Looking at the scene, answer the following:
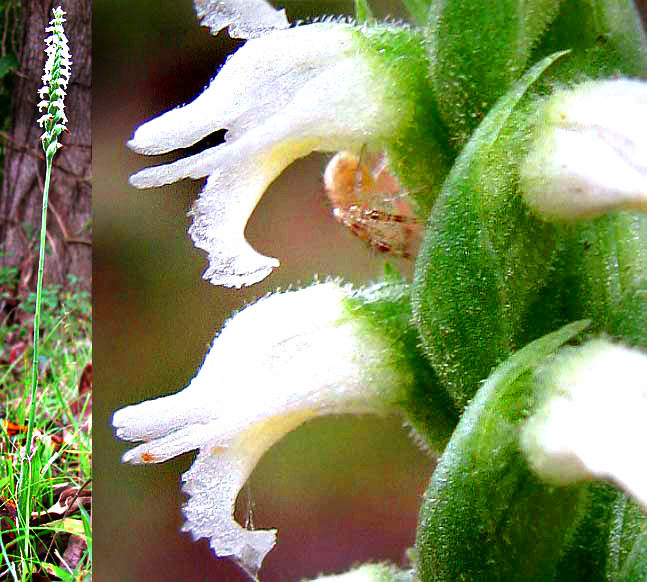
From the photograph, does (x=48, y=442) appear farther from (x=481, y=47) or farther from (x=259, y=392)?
(x=481, y=47)

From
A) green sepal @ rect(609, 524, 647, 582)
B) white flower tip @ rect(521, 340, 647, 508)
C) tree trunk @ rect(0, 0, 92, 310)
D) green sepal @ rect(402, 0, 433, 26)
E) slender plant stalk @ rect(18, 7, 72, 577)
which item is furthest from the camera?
tree trunk @ rect(0, 0, 92, 310)

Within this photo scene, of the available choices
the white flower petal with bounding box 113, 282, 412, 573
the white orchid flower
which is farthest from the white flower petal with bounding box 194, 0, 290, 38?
the white flower petal with bounding box 113, 282, 412, 573

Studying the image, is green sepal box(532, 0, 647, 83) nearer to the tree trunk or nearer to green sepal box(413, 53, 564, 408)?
green sepal box(413, 53, 564, 408)

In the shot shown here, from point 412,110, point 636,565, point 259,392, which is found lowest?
point 636,565

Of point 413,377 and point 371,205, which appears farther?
point 371,205

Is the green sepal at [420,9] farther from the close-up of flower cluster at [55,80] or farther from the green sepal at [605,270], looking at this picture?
the close-up of flower cluster at [55,80]

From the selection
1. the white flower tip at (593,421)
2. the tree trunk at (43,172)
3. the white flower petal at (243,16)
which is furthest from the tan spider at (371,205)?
the tree trunk at (43,172)

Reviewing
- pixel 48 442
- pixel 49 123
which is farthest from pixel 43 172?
pixel 48 442

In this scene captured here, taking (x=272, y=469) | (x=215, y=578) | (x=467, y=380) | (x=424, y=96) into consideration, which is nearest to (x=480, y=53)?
(x=424, y=96)
